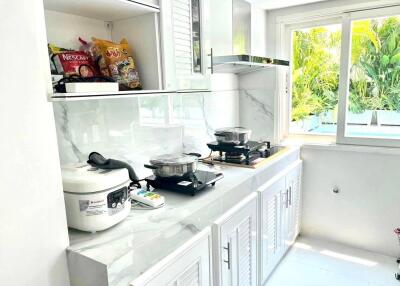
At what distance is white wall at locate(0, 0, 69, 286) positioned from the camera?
789 millimetres

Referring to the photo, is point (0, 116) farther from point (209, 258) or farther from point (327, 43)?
point (327, 43)

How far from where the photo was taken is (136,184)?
4.76 feet

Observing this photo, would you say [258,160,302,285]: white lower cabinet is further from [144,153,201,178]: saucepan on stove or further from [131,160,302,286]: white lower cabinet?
[144,153,201,178]: saucepan on stove

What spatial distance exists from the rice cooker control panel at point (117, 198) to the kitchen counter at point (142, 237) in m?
0.10

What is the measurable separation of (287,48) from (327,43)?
0.34 m

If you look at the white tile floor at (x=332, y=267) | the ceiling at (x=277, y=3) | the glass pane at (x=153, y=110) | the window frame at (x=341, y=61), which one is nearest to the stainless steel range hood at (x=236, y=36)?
the ceiling at (x=277, y=3)

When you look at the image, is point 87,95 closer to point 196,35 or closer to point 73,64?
point 73,64

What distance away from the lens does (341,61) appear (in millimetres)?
2381

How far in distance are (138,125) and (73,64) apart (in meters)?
0.56

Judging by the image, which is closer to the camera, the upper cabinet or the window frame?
the upper cabinet

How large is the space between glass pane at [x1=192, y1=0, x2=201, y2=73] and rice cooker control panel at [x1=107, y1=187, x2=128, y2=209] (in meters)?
0.81

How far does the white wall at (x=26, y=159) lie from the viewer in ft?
2.59

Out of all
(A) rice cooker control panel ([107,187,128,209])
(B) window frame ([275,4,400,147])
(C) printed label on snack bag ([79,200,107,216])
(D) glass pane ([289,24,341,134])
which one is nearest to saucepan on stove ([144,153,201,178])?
(A) rice cooker control panel ([107,187,128,209])

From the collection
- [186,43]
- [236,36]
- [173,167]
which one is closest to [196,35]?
[186,43]
